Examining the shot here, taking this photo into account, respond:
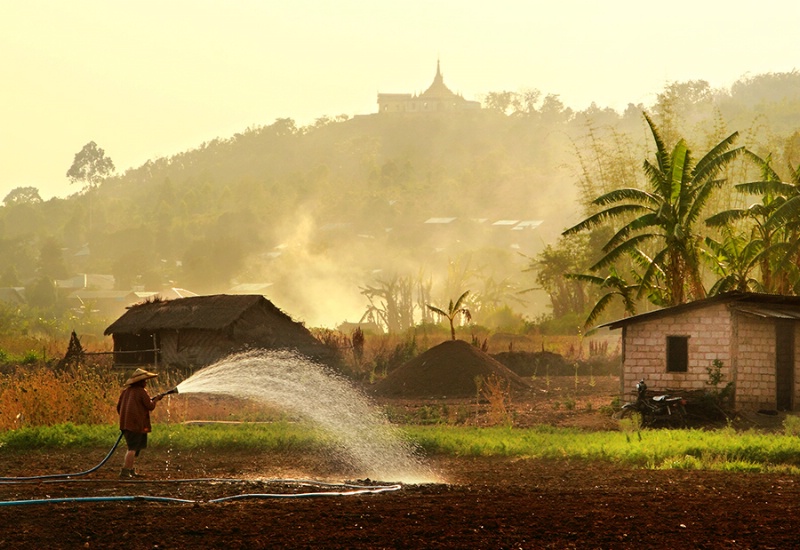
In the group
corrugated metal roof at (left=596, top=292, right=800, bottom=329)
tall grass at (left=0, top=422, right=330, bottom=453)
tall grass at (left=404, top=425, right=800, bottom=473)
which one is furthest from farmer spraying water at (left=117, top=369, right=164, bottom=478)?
corrugated metal roof at (left=596, top=292, right=800, bottom=329)

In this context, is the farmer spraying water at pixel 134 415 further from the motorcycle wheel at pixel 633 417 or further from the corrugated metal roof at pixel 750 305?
the corrugated metal roof at pixel 750 305

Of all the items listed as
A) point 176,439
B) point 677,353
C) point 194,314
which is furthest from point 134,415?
point 194,314

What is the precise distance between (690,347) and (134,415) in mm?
16663

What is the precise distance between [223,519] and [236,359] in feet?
87.1

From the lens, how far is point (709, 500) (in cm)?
1505

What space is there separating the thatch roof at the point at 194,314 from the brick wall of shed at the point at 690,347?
15.6 metres

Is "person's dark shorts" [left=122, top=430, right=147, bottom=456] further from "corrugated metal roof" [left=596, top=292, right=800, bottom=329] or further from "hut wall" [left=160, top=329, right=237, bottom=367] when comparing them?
"hut wall" [left=160, top=329, right=237, bottom=367]

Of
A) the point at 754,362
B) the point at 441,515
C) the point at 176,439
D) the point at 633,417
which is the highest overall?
the point at 754,362

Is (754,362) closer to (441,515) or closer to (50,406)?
(50,406)

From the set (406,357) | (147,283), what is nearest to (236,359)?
(406,357)

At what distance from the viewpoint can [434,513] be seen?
13.7m

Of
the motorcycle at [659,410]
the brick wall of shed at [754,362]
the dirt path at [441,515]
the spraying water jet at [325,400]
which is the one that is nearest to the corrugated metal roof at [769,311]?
the brick wall of shed at [754,362]

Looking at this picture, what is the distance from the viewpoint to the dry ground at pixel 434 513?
486 inches

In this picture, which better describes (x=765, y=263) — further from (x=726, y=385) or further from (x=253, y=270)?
(x=253, y=270)
